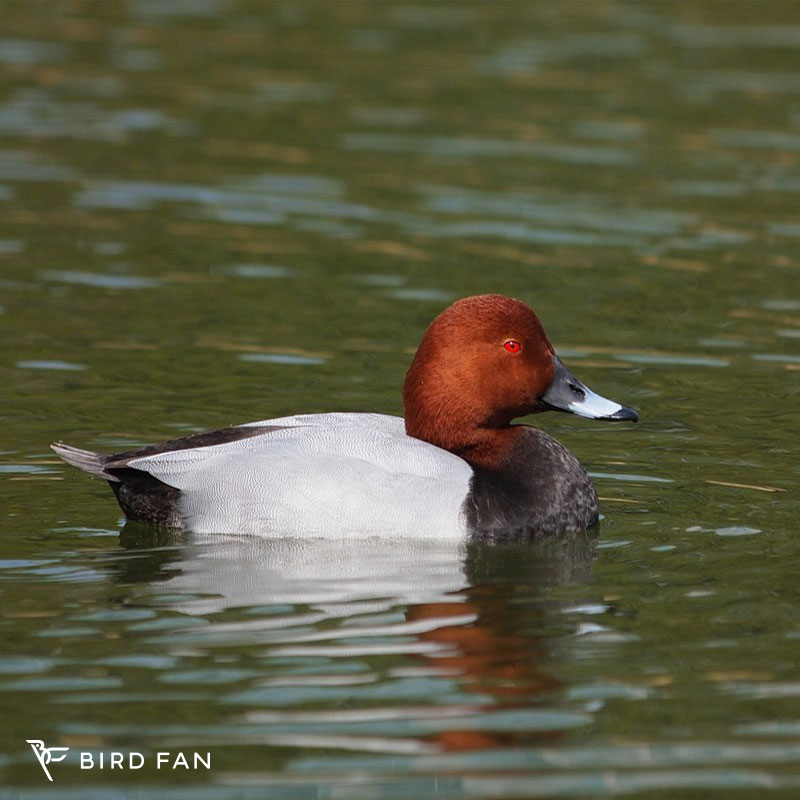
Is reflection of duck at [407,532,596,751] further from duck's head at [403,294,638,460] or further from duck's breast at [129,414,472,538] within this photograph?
duck's head at [403,294,638,460]

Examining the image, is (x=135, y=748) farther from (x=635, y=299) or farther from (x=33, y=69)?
(x=33, y=69)

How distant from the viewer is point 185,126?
1439 centimetres

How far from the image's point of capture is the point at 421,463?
691 cm

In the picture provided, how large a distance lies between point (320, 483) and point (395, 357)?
9.30 ft

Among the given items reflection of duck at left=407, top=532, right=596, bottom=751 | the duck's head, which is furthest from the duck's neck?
reflection of duck at left=407, top=532, right=596, bottom=751

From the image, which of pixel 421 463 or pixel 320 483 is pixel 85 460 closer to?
pixel 320 483

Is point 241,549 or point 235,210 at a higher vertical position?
point 235,210

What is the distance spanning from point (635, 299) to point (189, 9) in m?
9.20

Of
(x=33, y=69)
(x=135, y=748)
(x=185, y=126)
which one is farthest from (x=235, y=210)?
(x=135, y=748)

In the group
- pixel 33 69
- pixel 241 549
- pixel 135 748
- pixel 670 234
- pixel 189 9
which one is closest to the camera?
pixel 135 748

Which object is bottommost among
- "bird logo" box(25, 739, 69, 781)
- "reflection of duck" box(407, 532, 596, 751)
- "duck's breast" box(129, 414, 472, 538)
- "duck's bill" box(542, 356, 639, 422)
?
"reflection of duck" box(407, 532, 596, 751)

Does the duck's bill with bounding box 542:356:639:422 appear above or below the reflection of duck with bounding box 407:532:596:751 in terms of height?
above

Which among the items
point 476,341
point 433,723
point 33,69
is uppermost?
point 33,69

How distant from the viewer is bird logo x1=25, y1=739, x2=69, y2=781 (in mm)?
4809
